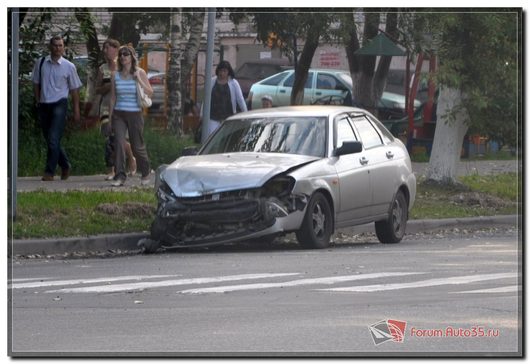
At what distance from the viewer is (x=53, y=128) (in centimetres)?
1697

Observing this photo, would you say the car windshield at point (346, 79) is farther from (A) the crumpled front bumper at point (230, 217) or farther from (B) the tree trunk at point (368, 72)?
(A) the crumpled front bumper at point (230, 217)

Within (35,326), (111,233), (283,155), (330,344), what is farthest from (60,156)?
(330,344)

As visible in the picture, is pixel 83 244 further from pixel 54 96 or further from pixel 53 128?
pixel 53 128

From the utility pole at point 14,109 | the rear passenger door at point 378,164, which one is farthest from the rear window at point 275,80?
the utility pole at point 14,109

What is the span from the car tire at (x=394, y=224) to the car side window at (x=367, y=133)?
590 millimetres

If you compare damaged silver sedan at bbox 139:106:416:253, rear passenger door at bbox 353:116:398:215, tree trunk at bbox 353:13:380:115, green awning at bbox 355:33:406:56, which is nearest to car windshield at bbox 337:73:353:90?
tree trunk at bbox 353:13:380:115

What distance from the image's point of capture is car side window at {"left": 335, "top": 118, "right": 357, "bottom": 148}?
46.4ft

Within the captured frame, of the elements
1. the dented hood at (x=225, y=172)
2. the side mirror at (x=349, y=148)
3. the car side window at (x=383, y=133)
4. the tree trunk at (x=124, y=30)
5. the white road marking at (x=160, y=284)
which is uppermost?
the tree trunk at (x=124, y=30)

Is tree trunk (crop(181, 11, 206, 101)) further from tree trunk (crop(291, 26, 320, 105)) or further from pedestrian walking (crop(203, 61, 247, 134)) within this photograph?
pedestrian walking (crop(203, 61, 247, 134))

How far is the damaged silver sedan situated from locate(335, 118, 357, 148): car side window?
13 millimetres

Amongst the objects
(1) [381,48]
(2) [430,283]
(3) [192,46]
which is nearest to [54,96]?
(3) [192,46]

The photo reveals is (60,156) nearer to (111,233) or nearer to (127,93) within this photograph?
(127,93)

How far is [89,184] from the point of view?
1680 cm

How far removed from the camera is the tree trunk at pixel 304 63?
19.0m
